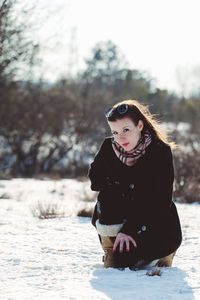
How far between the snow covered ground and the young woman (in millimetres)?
128

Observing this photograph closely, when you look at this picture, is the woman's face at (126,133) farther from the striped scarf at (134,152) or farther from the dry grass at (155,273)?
the dry grass at (155,273)

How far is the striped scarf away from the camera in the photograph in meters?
2.77

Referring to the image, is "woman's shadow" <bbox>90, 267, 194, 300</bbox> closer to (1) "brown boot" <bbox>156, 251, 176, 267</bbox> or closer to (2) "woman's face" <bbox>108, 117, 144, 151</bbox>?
(1) "brown boot" <bbox>156, 251, 176, 267</bbox>

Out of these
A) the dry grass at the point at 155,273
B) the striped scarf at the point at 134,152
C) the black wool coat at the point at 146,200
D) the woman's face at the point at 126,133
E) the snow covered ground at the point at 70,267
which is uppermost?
the woman's face at the point at 126,133

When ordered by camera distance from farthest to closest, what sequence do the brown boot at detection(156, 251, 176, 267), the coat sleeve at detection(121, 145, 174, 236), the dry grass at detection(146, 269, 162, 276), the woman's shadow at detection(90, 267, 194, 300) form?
the brown boot at detection(156, 251, 176, 267) < the coat sleeve at detection(121, 145, 174, 236) < the dry grass at detection(146, 269, 162, 276) < the woman's shadow at detection(90, 267, 194, 300)

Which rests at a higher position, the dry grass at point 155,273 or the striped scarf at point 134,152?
the striped scarf at point 134,152

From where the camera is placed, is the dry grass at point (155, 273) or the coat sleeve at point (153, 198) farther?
the coat sleeve at point (153, 198)

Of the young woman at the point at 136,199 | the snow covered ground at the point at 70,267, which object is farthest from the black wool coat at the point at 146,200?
the snow covered ground at the point at 70,267

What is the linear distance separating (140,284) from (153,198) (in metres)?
0.56

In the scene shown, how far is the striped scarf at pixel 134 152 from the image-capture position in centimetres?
277

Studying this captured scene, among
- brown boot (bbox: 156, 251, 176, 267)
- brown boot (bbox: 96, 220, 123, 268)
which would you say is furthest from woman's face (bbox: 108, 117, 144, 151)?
brown boot (bbox: 156, 251, 176, 267)

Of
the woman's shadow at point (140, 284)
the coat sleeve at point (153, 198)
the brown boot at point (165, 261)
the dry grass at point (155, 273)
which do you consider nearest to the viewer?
the woman's shadow at point (140, 284)

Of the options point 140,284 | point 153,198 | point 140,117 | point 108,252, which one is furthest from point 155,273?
point 140,117

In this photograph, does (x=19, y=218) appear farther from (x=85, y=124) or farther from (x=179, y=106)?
(x=179, y=106)
